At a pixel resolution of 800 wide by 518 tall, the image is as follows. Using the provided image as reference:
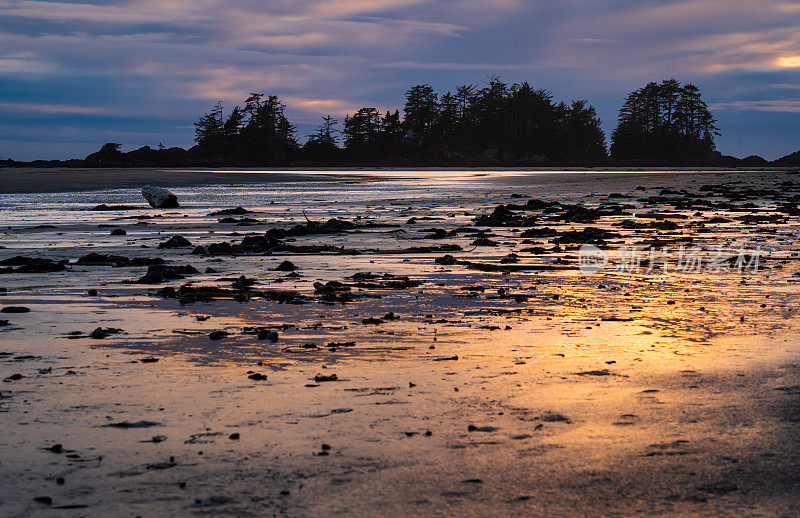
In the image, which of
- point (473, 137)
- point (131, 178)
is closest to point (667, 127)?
point (473, 137)

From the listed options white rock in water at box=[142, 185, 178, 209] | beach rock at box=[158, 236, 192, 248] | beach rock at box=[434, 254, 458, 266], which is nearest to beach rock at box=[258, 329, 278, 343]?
beach rock at box=[434, 254, 458, 266]

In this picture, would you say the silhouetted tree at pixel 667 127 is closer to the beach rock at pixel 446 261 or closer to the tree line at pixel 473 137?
the tree line at pixel 473 137

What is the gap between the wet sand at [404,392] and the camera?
3.61m

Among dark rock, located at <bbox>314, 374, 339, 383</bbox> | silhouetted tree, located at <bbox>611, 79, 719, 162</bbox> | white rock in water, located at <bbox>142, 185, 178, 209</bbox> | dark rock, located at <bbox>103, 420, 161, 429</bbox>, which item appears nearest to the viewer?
dark rock, located at <bbox>103, 420, 161, 429</bbox>

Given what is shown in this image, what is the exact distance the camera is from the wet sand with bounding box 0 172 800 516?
11.9 feet

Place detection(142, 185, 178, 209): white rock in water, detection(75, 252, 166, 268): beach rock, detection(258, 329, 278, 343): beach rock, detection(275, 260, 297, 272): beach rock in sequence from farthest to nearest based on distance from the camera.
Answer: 1. detection(142, 185, 178, 209): white rock in water
2. detection(75, 252, 166, 268): beach rock
3. detection(275, 260, 297, 272): beach rock
4. detection(258, 329, 278, 343): beach rock

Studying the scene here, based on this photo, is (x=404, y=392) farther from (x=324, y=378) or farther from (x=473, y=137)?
(x=473, y=137)

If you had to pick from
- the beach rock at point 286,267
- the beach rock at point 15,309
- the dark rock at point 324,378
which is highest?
the beach rock at point 286,267

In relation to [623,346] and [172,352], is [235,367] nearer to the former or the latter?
[172,352]

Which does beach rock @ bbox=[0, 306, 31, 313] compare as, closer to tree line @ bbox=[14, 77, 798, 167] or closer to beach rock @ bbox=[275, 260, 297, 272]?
beach rock @ bbox=[275, 260, 297, 272]

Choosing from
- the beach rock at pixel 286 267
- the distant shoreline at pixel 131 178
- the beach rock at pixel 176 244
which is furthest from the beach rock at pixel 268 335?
the distant shoreline at pixel 131 178

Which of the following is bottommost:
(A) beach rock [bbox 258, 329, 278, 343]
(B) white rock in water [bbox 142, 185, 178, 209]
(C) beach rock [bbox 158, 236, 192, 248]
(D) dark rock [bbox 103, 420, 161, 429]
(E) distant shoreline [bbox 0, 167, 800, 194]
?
(D) dark rock [bbox 103, 420, 161, 429]

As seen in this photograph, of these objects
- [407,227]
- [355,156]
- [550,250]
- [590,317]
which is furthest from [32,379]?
[355,156]

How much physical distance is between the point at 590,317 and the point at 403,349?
216 centimetres
